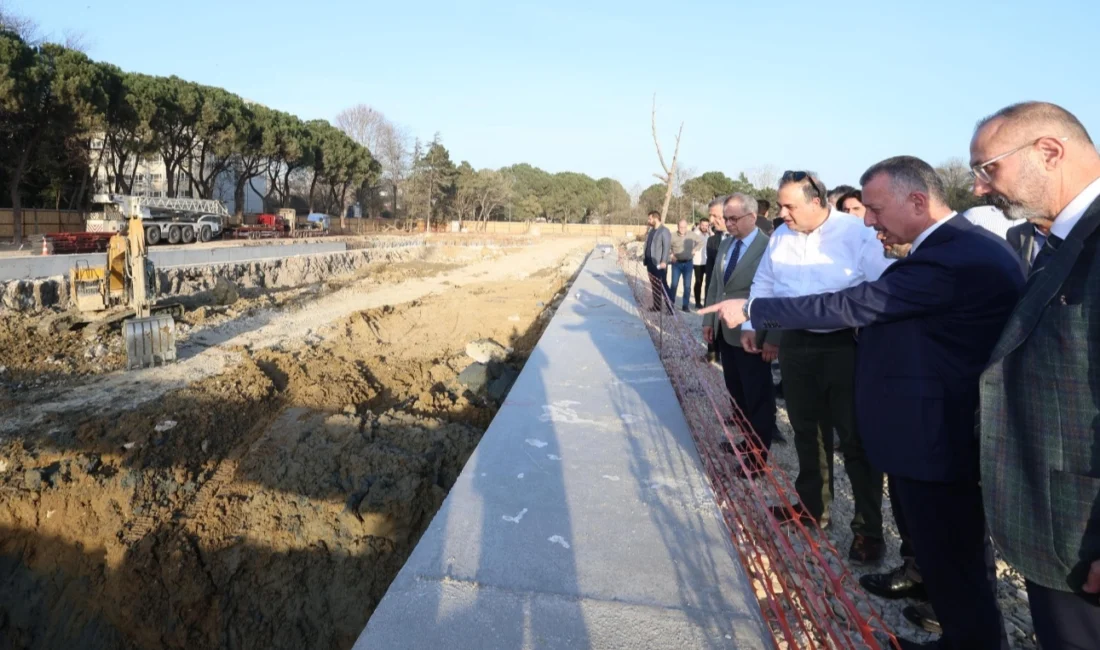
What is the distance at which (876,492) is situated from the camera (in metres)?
2.83

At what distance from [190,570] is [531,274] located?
1758 cm

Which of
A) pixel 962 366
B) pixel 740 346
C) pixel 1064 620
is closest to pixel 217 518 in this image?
pixel 740 346

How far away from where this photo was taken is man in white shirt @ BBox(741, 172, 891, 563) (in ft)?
9.52

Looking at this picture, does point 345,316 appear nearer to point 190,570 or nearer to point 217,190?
point 190,570

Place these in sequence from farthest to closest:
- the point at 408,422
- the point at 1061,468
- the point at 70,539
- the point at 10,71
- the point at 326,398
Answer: the point at 10,71
the point at 326,398
the point at 408,422
the point at 70,539
the point at 1061,468

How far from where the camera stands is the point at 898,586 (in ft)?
8.59

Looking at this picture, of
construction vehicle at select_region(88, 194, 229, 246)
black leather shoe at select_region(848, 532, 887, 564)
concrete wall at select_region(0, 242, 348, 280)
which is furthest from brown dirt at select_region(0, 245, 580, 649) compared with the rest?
construction vehicle at select_region(88, 194, 229, 246)

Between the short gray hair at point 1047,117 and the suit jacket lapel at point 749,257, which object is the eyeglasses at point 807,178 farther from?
the short gray hair at point 1047,117

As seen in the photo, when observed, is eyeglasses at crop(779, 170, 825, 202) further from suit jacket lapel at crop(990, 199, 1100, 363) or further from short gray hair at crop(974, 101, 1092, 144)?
suit jacket lapel at crop(990, 199, 1100, 363)

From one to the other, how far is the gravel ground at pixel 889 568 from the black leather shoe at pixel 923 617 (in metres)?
0.02

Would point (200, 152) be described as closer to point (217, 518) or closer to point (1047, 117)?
point (217, 518)

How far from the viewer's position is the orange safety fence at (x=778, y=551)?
1981mm

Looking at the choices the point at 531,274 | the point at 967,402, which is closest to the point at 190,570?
the point at 967,402

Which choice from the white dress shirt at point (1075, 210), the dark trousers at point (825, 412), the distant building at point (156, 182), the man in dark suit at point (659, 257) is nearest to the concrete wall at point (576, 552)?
the dark trousers at point (825, 412)
